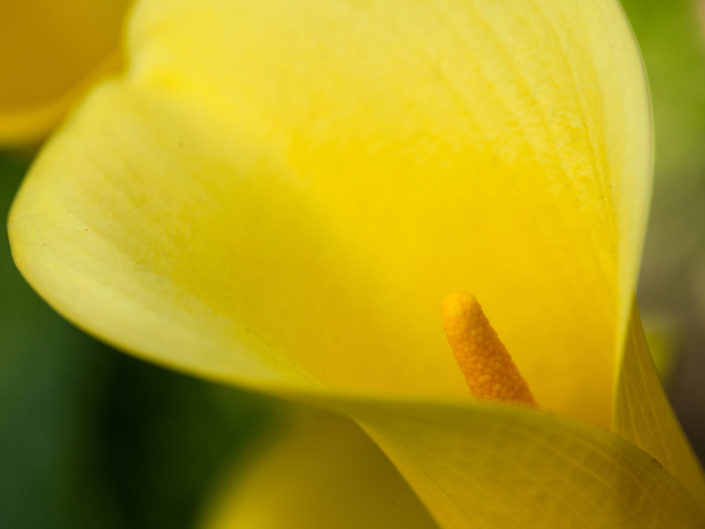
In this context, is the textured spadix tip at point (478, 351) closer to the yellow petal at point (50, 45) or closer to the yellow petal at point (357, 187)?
the yellow petal at point (357, 187)

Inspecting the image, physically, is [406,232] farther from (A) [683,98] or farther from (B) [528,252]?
(A) [683,98]

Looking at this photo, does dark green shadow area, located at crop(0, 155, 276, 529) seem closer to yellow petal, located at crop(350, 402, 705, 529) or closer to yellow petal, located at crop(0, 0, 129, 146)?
yellow petal, located at crop(0, 0, 129, 146)

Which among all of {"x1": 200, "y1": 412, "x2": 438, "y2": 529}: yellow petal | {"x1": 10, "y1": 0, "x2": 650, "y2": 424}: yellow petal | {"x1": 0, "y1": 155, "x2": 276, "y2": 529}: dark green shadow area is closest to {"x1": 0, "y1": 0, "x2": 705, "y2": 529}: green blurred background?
{"x1": 0, "y1": 155, "x2": 276, "y2": 529}: dark green shadow area

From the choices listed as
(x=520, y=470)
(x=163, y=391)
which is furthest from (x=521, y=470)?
(x=163, y=391)

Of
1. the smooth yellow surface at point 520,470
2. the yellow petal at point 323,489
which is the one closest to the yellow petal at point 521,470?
the smooth yellow surface at point 520,470

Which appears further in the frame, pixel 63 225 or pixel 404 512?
pixel 404 512

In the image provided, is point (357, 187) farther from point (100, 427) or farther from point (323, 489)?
point (100, 427)

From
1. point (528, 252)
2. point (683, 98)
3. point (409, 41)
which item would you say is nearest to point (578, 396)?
point (528, 252)
